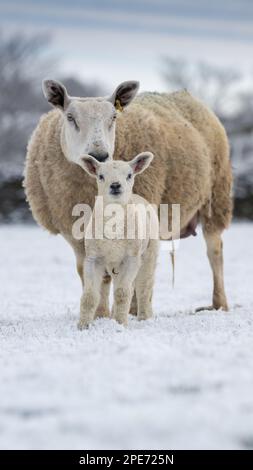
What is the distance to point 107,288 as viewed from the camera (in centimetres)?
814

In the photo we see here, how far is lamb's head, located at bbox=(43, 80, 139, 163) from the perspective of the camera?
7227 millimetres

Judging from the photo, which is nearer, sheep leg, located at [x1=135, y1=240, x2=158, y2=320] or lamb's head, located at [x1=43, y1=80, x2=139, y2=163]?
lamb's head, located at [x1=43, y1=80, x2=139, y2=163]

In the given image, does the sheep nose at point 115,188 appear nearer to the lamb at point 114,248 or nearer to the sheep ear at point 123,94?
the lamb at point 114,248

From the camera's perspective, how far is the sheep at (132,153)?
7523mm

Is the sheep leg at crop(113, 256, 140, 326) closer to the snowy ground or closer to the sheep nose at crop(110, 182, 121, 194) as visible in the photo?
the snowy ground

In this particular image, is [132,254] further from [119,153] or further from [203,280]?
[203,280]

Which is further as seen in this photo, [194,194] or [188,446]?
[194,194]

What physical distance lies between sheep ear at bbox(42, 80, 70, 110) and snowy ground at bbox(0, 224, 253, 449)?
1982 mm

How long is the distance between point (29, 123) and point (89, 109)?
1921 inches

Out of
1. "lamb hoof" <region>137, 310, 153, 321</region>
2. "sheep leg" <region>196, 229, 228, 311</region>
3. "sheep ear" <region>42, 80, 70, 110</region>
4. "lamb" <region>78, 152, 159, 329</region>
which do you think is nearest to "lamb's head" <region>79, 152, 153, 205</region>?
"lamb" <region>78, 152, 159, 329</region>

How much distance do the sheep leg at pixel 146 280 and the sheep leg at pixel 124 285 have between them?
515 mm

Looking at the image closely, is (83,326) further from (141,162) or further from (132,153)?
(132,153)

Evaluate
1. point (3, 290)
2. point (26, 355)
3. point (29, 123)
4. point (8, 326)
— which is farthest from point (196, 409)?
point (29, 123)

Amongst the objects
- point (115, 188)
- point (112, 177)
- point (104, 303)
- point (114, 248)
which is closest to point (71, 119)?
point (112, 177)
